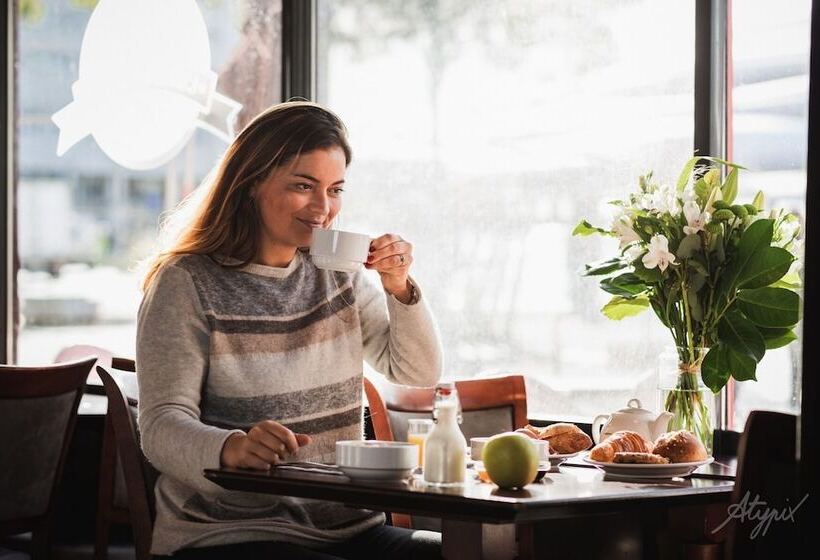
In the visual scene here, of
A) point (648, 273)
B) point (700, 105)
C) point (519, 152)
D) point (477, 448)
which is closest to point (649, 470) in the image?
point (477, 448)

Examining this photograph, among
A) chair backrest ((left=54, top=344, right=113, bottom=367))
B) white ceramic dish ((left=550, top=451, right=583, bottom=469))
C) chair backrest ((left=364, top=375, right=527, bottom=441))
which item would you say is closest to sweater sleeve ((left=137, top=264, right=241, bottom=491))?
white ceramic dish ((left=550, top=451, right=583, bottom=469))

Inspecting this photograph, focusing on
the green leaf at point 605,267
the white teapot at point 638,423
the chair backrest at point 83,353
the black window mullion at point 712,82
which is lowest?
the white teapot at point 638,423

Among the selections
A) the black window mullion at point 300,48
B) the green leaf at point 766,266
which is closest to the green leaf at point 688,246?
the green leaf at point 766,266

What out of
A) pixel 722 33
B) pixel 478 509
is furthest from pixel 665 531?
pixel 722 33

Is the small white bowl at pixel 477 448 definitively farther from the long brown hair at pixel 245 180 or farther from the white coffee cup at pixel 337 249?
the long brown hair at pixel 245 180

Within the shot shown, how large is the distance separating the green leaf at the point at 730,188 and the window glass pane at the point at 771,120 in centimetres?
26

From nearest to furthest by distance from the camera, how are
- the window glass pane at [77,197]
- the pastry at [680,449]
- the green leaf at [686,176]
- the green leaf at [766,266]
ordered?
the pastry at [680,449], the green leaf at [766,266], the green leaf at [686,176], the window glass pane at [77,197]

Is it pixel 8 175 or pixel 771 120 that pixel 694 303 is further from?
pixel 8 175

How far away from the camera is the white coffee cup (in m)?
2.03

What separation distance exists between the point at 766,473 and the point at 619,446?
31 centimetres

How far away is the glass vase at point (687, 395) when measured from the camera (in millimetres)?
2316

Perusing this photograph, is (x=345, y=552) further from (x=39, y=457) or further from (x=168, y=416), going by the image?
(x=39, y=457)

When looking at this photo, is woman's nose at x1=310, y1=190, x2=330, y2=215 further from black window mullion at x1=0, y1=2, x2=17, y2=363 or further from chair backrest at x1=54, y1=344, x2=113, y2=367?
black window mullion at x1=0, y1=2, x2=17, y2=363

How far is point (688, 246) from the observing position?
230 centimetres
